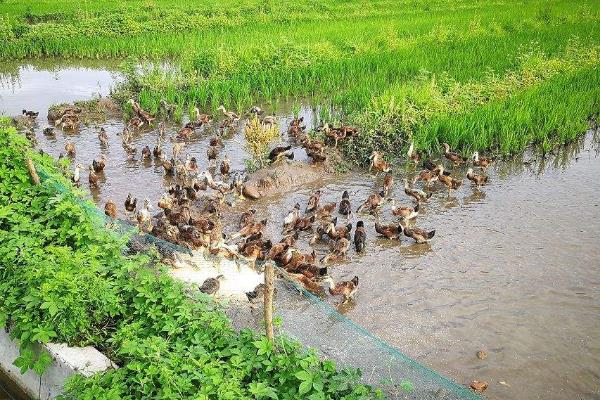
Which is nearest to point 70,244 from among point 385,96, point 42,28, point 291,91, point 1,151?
point 1,151

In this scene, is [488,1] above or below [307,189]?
above

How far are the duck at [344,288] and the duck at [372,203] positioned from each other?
2.36 m

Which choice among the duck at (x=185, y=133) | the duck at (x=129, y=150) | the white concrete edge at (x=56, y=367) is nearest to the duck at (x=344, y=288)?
the white concrete edge at (x=56, y=367)

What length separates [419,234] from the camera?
8062mm

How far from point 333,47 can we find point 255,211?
447 inches

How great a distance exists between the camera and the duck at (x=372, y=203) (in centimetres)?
900

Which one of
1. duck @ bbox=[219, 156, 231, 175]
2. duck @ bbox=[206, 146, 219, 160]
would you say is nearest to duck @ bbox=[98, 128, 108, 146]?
duck @ bbox=[206, 146, 219, 160]

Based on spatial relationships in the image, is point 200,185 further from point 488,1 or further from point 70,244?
point 488,1

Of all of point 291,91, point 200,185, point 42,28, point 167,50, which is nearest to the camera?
point 200,185

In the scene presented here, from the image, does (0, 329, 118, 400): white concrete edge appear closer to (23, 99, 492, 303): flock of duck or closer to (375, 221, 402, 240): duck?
(23, 99, 492, 303): flock of duck

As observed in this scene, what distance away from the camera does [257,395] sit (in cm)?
415

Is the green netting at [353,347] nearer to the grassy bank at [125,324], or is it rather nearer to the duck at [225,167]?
the grassy bank at [125,324]

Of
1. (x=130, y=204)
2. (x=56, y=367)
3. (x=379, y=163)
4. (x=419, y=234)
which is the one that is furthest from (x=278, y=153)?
(x=56, y=367)

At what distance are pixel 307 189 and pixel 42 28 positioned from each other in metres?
16.3
